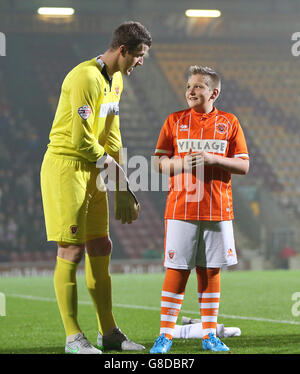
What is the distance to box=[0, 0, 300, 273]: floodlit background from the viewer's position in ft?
46.3

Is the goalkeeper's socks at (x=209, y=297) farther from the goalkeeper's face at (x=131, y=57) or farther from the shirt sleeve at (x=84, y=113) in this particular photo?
the goalkeeper's face at (x=131, y=57)

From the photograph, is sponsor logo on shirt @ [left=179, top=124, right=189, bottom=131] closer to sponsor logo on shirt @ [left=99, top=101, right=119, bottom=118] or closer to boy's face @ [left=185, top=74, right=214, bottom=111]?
boy's face @ [left=185, top=74, right=214, bottom=111]

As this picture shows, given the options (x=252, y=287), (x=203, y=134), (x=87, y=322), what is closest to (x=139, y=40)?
(x=203, y=134)

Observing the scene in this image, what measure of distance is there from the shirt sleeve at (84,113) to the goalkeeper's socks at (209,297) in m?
0.63

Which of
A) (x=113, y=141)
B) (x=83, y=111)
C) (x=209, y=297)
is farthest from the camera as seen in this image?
(x=113, y=141)

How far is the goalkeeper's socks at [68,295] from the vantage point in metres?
2.75

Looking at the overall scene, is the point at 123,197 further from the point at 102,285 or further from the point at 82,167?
the point at 102,285

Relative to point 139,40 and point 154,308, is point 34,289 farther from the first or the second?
point 139,40

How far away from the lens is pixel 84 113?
2.63 metres

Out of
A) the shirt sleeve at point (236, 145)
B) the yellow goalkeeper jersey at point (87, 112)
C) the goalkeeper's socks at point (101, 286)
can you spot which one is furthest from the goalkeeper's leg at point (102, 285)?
the shirt sleeve at point (236, 145)

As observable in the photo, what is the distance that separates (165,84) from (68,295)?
14023 millimetres

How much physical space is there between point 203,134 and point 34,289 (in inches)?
202

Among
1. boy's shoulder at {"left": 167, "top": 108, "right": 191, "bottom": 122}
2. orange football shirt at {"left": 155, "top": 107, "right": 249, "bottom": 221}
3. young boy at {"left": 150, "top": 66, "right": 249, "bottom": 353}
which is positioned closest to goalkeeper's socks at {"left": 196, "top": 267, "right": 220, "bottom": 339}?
young boy at {"left": 150, "top": 66, "right": 249, "bottom": 353}

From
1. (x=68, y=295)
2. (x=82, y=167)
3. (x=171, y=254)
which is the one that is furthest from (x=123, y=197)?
(x=68, y=295)
